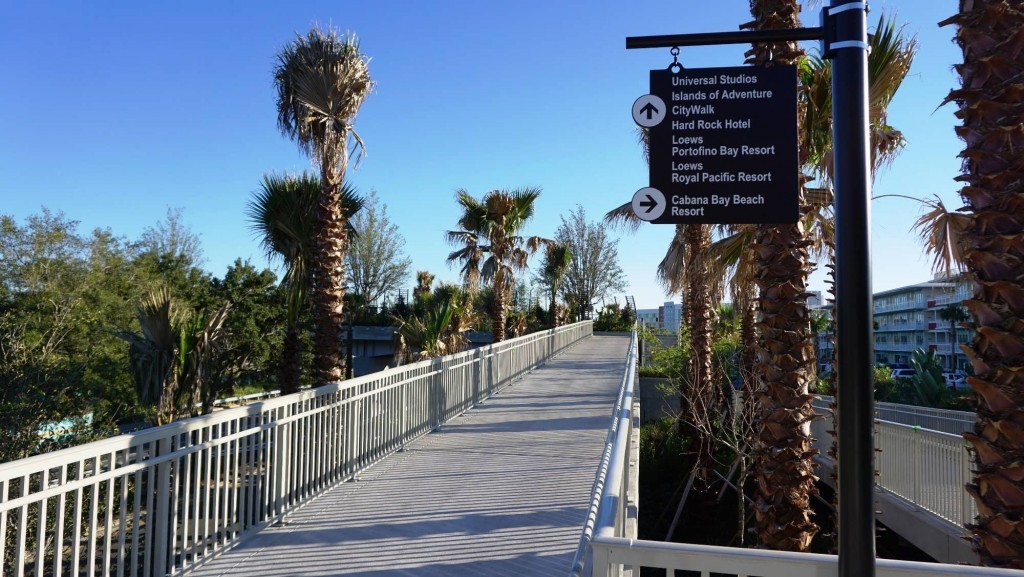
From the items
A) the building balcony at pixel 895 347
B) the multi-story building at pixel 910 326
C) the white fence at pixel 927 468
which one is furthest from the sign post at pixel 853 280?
the building balcony at pixel 895 347

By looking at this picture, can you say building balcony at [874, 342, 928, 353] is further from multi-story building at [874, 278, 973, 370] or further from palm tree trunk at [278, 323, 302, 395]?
palm tree trunk at [278, 323, 302, 395]

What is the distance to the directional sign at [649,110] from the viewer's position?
3.23 meters

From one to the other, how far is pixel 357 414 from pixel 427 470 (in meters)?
1.13

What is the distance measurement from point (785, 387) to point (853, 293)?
12.5 feet

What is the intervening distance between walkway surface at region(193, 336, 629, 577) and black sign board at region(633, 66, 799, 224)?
3025mm

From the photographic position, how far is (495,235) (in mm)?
22516

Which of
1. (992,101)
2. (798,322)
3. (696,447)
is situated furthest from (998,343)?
(696,447)

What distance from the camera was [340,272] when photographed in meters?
10.6

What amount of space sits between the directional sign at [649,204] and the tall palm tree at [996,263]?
231 cm

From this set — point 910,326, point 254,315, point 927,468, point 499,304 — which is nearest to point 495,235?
point 499,304

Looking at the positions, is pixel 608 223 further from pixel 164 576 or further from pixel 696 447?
pixel 164 576

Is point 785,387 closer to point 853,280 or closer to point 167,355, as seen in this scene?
point 853,280

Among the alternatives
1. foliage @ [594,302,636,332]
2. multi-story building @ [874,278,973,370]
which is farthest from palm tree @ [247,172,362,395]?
multi-story building @ [874,278,973,370]

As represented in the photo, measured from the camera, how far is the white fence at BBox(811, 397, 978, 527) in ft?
26.0
